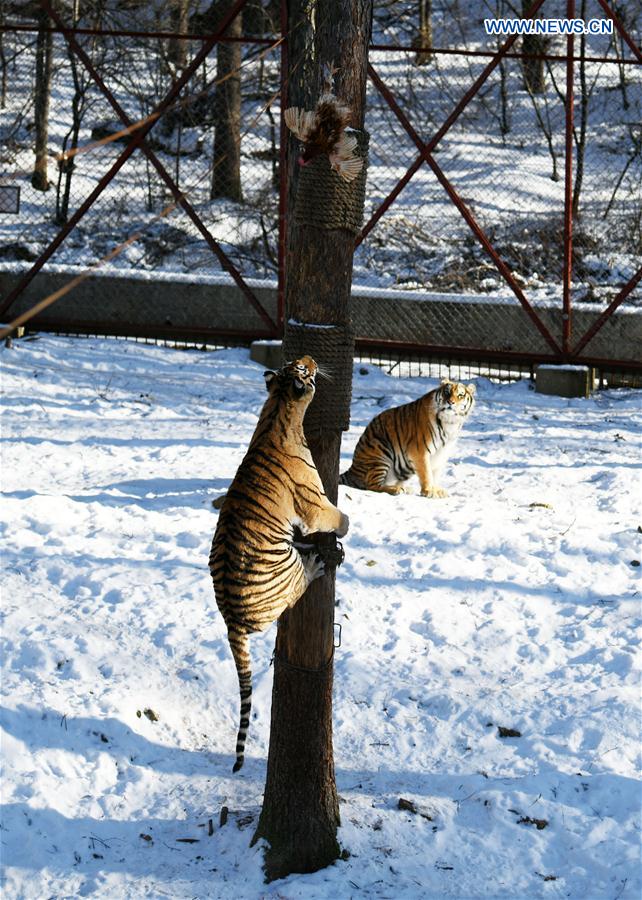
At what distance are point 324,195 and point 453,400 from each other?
333cm

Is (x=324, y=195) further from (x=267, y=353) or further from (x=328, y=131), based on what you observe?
(x=267, y=353)

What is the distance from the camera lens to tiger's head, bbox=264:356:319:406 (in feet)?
12.3

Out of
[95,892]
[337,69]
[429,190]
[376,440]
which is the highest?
[429,190]

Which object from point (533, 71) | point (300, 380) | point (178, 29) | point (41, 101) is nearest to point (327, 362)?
point (300, 380)

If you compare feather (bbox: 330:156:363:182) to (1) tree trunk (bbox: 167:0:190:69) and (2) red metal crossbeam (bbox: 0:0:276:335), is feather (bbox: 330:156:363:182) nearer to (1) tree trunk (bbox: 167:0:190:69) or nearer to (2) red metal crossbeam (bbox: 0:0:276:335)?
(2) red metal crossbeam (bbox: 0:0:276:335)

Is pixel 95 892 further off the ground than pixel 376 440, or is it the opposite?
pixel 376 440

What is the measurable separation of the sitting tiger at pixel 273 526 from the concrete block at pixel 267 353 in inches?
227

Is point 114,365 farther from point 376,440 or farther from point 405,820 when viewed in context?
point 405,820

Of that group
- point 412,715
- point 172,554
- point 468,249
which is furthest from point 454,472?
point 468,249

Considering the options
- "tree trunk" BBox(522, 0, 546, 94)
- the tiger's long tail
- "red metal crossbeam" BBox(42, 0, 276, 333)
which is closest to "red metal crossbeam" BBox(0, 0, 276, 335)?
"red metal crossbeam" BBox(42, 0, 276, 333)

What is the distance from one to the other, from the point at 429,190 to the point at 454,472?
28.4ft

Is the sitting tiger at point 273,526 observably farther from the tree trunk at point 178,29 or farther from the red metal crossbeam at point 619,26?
the tree trunk at point 178,29

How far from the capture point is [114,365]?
31.1ft

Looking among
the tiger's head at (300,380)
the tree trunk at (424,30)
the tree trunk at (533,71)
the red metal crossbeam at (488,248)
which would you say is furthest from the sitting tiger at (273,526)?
the tree trunk at (424,30)
